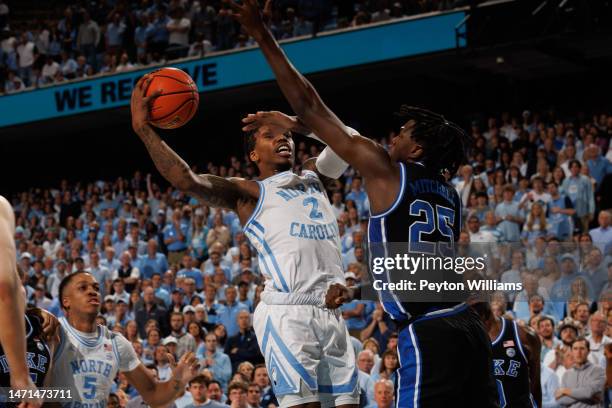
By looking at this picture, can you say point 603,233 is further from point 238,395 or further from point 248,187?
point 248,187

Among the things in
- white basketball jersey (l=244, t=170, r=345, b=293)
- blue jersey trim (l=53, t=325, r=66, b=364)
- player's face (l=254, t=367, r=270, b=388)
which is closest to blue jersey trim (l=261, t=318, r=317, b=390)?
white basketball jersey (l=244, t=170, r=345, b=293)

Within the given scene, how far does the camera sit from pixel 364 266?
12078 millimetres

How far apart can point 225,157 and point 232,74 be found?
12.9 feet

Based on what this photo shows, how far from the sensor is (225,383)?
38.0 feet

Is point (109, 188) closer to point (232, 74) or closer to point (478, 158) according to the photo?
point (232, 74)

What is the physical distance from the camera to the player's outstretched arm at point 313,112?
171 inches

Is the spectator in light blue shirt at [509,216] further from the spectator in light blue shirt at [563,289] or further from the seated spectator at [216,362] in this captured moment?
the seated spectator at [216,362]

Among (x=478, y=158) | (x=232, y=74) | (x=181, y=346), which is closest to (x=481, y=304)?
(x=181, y=346)

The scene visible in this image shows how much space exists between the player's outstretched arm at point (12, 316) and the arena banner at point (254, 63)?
544 inches

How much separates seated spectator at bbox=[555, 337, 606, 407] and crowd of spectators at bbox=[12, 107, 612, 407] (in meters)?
0.01

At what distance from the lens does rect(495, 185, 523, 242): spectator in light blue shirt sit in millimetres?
12160

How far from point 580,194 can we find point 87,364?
8.54 meters

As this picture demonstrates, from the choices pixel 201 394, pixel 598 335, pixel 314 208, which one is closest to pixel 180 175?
pixel 314 208

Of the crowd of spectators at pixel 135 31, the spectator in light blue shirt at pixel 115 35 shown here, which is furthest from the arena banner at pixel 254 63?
the spectator in light blue shirt at pixel 115 35
